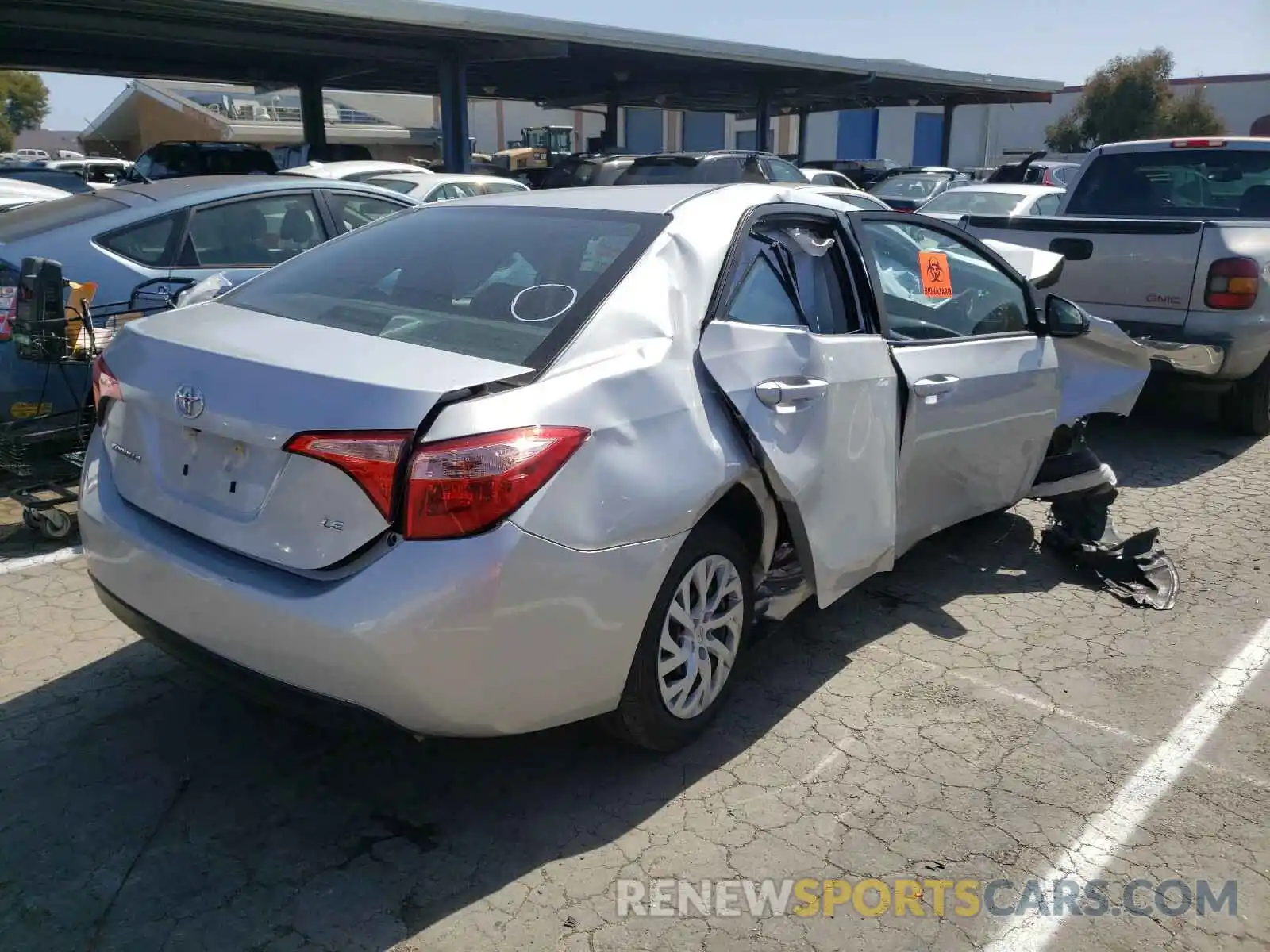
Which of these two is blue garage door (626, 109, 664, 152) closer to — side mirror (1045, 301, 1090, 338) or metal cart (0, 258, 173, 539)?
metal cart (0, 258, 173, 539)

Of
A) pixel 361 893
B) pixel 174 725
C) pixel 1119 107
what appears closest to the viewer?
pixel 361 893

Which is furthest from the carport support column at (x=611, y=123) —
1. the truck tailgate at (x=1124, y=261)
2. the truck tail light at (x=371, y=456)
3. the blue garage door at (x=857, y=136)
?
the truck tail light at (x=371, y=456)

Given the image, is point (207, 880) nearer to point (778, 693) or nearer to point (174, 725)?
point (174, 725)

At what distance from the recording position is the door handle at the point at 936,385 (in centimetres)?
387

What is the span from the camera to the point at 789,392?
325cm

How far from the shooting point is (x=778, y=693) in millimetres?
3711

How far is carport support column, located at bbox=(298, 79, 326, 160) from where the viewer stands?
81.3 ft

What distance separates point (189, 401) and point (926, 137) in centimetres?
5597

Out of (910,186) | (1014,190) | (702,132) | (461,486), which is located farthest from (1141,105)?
(461,486)

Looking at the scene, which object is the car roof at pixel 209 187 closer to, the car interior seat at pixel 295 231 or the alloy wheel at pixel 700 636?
the car interior seat at pixel 295 231

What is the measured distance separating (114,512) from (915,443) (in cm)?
270

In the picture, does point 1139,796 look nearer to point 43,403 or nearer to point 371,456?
point 371,456

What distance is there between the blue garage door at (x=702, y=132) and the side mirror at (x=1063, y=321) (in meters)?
48.6

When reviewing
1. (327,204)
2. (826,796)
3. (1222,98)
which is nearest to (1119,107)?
(1222,98)
